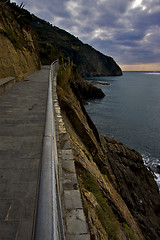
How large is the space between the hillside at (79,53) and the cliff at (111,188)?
9110 centimetres

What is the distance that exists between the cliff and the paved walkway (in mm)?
1634

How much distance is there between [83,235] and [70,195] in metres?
0.68

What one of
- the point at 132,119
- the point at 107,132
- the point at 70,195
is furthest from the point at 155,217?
the point at 132,119

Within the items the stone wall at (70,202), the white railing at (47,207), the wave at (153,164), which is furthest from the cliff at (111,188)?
the wave at (153,164)

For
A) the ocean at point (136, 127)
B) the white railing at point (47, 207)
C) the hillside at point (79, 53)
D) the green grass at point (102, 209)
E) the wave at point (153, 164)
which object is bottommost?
the wave at point (153, 164)

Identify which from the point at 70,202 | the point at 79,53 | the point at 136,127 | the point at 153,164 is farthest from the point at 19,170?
the point at 79,53

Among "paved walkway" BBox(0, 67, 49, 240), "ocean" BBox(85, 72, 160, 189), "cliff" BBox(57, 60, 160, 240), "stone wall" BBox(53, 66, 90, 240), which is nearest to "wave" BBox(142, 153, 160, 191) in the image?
"ocean" BBox(85, 72, 160, 189)

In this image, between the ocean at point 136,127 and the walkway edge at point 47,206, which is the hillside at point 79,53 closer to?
the ocean at point 136,127

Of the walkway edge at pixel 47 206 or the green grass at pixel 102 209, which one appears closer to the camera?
the walkway edge at pixel 47 206

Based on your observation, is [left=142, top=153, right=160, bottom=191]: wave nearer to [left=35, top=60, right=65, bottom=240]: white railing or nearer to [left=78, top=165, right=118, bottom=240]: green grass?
[left=78, top=165, right=118, bottom=240]: green grass

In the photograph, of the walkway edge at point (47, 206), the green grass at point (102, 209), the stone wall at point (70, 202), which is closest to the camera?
the walkway edge at point (47, 206)

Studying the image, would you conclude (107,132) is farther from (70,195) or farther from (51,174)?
(51,174)

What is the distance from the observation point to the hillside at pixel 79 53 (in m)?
98.2

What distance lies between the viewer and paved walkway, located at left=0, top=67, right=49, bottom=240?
1469 millimetres
